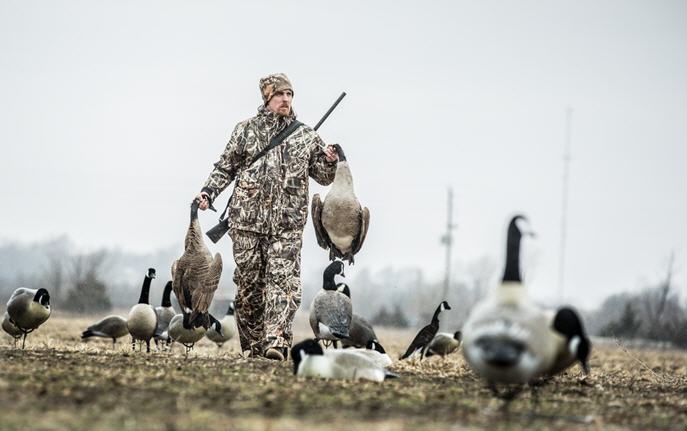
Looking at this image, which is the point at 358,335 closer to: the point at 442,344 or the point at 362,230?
the point at 362,230

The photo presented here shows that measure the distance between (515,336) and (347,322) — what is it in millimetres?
5498

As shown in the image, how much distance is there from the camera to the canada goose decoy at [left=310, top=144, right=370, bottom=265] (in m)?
11.3

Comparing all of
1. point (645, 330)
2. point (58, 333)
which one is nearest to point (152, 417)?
point (58, 333)

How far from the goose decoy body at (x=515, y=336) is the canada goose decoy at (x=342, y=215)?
4580 millimetres

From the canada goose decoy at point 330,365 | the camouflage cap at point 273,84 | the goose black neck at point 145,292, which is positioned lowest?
the canada goose decoy at point 330,365

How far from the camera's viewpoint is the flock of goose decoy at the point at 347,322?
6320mm

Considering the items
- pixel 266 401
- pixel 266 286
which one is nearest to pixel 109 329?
pixel 266 286

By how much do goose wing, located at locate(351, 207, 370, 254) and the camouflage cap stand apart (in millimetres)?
1815

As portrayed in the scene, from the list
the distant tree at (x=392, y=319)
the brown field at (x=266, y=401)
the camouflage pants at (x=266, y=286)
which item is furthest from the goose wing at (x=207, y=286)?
the distant tree at (x=392, y=319)

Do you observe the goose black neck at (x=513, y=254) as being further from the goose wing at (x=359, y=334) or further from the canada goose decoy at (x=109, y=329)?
the canada goose decoy at (x=109, y=329)

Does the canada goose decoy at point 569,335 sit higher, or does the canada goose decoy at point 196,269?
the canada goose decoy at point 196,269

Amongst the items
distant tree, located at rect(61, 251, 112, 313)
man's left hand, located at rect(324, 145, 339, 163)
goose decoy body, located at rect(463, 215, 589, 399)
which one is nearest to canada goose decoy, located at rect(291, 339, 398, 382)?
goose decoy body, located at rect(463, 215, 589, 399)

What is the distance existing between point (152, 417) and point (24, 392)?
1370 millimetres

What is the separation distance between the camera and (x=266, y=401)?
21.3 feet
